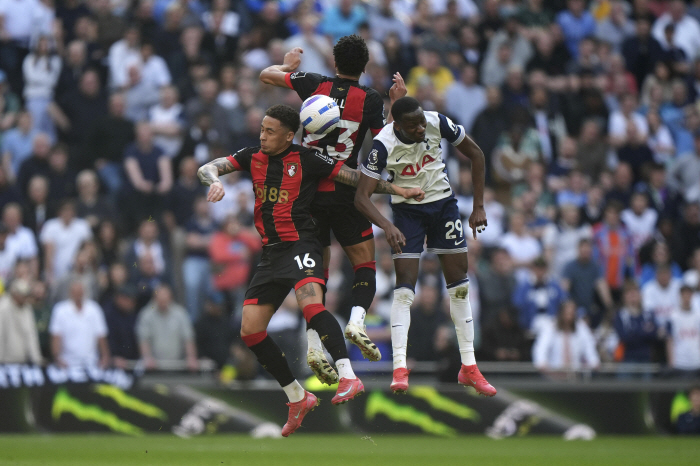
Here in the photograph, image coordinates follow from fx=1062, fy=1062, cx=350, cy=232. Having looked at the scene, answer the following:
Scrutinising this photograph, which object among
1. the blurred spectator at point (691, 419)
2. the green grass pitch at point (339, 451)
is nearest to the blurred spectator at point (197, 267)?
the green grass pitch at point (339, 451)

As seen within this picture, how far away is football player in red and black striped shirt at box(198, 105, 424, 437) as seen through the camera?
33.1 feet

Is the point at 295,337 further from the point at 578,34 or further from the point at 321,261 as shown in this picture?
the point at 578,34

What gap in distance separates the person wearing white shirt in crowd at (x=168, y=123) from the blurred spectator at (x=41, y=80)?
1831 mm

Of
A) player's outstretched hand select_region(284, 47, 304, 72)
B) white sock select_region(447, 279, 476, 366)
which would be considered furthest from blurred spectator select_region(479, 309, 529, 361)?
player's outstretched hand select_region(284, 47, 304, 72)

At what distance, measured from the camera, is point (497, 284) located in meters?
17.2

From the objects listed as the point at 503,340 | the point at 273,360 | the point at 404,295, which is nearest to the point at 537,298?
the point at 503,340

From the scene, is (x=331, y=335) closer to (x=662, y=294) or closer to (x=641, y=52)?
(x=662, y=294)

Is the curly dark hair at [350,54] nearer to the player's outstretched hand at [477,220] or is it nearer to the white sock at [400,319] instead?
the player's outstretched hand at [477,220]

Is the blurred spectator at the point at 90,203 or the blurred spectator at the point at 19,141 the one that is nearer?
the blurred spectator at the point at 90,203

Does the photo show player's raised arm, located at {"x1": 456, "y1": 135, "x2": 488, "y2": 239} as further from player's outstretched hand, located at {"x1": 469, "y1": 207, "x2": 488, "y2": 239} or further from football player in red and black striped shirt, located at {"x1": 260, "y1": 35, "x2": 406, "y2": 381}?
football player in red and black striped shirt, located at {"x1": 260, "y1": 35, "x2": 406, "y2": 381}

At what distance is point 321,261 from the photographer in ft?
33.6

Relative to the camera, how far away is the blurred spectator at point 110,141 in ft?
59.4

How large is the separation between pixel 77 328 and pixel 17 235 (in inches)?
78.8

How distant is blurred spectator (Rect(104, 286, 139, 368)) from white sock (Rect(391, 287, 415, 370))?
6.99 m
